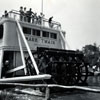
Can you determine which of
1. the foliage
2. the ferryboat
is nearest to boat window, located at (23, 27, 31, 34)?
the ferryboat

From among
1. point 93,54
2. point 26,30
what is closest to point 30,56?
point 26,30

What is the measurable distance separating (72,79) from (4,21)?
17.3 ft

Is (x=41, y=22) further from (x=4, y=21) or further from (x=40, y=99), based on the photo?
(x=40, y=99)

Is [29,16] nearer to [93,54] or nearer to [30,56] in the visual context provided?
[30,56]

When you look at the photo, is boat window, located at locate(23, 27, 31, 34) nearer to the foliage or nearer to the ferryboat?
the ferryboat

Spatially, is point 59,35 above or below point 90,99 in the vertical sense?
above

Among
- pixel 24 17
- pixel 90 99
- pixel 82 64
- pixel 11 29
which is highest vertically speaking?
pixel 24 17

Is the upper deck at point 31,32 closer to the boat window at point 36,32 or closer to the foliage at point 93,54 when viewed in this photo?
the boat window at point 36,32

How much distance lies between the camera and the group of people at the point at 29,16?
13648 millimetres

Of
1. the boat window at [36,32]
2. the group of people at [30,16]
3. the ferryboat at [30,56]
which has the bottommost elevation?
the ferryboat at [30,56]

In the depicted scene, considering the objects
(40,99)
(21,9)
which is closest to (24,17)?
(21,9)

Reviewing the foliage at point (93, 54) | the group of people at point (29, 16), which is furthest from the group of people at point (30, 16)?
the foliage at point (93, 54)

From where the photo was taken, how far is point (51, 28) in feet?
48.4

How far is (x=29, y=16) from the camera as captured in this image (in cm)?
1384
